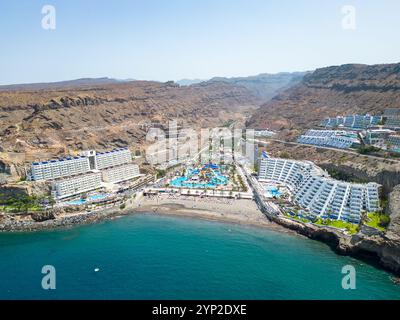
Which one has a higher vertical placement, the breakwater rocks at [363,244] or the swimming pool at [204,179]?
the swimming pool at [204,179]

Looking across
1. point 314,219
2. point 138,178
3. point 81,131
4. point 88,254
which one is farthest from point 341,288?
point 81,131

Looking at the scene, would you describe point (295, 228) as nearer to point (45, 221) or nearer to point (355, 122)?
point (45, 221)

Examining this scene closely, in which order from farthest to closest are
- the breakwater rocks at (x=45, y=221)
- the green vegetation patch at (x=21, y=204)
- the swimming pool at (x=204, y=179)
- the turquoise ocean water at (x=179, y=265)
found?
1. the swimming pool at (x=204, y=179)
2. the green vegetation patch at (x=21, y=204)
3. the breakwater rocks at (x=45, y=221)
4. the turquoise ocean water at (x=179, y=265)

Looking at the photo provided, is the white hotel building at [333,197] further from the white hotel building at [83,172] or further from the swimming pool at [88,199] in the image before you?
the white hotel building at [83,172]

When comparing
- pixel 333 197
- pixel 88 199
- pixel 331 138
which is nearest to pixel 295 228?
pixel 333 197

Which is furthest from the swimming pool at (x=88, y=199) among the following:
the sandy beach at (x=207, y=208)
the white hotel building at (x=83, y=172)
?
the sandy beach at (x=207, y=208)

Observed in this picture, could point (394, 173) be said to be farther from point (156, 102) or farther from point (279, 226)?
point (156, 102)
